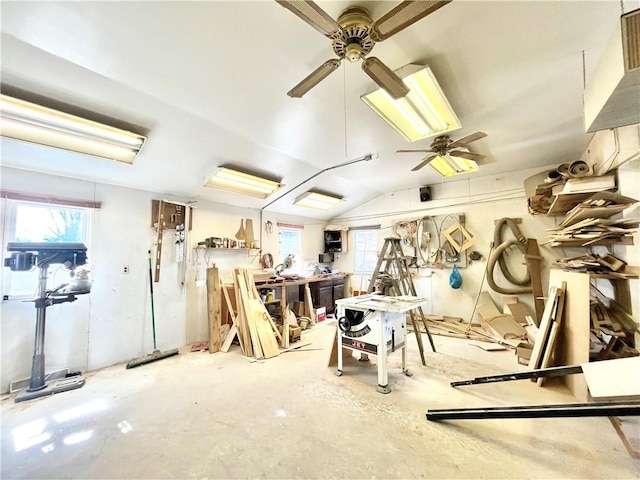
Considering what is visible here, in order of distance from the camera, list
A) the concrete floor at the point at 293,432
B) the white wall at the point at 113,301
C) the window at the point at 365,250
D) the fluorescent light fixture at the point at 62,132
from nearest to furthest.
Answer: the concrete floor at the point at 293,432
the fluorescent light fixture at the point at 62,132
the white wall at the point at 113,301
the window at the point at 365,250

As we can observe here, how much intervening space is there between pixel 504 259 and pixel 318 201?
150 inches

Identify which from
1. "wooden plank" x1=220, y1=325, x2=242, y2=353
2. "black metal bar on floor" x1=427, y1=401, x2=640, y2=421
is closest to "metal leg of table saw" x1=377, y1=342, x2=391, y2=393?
"black metal bar on floor" x1=427, y1=401, x2=640, y2=421

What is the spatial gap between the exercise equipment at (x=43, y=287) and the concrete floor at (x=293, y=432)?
160 millimetres

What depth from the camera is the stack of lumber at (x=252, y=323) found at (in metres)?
3.77

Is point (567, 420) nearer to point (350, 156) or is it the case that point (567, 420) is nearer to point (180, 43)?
point (350, 156)

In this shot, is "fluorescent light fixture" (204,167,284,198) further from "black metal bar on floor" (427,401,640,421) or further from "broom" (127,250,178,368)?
"black metal bar on floor" (427,401,640,421)

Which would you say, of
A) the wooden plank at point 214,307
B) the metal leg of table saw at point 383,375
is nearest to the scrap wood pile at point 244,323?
the wooden plank at point 214,307

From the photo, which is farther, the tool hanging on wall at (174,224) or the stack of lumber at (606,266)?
the tool hanging on wall at (174,224)

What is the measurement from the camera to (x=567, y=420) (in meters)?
2.21

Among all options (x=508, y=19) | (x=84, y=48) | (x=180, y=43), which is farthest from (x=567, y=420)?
(x=84, y=48)

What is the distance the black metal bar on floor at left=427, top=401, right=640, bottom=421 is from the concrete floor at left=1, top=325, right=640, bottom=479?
0.32 meters

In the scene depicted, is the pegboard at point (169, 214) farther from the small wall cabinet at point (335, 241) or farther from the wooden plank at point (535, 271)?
the wooden plank at point (535, 271)

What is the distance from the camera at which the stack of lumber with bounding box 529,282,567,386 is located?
2.77m

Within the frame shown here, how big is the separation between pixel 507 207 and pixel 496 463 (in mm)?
4335
